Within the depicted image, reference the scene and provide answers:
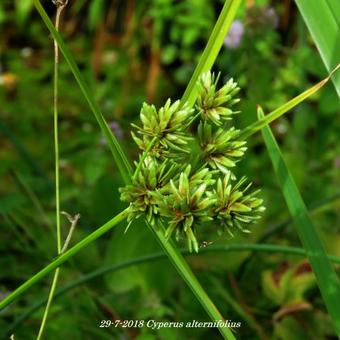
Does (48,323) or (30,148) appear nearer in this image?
(48,323)

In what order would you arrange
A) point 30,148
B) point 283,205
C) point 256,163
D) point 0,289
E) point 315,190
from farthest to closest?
point 30,148 < point 256,163 < point 315,190 < point 283,205 < point 0,289

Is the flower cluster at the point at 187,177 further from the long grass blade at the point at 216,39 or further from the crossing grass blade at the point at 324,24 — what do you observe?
the crossing grass blade at the point at 324,24

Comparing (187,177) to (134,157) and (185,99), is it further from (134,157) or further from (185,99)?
(134,157)

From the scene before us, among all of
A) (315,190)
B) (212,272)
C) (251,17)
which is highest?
(251,17)

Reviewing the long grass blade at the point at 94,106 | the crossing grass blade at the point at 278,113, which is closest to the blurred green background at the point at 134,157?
the long grass blade at the point at 94,106

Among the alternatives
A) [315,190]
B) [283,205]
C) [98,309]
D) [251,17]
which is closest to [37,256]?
[98,309]

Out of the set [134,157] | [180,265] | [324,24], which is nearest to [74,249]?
[180,265]

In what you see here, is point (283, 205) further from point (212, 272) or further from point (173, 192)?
point (173, 192)
